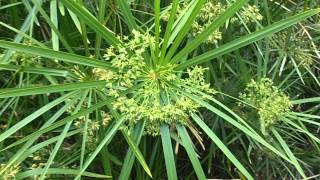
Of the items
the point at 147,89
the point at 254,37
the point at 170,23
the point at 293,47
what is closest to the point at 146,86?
the point at 147,89

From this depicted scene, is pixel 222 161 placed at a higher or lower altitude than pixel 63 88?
lower

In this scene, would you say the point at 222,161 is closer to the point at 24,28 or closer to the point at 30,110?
the point at 30,110

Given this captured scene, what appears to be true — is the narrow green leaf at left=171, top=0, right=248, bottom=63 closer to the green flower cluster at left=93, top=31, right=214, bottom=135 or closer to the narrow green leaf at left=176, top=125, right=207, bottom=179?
the green flower cluster at left=93, top=31, right=214, bottom=135

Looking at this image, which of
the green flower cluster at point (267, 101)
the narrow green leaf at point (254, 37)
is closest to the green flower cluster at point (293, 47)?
the green flower cluster at point (267, 101)

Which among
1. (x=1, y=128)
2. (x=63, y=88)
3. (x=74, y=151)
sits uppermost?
(x=63, y=88)

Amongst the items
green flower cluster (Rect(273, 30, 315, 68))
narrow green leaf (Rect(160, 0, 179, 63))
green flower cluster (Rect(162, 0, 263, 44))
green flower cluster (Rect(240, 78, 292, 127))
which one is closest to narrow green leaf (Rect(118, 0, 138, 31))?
narrow green leaf (Rect(160, 0, 179, 63))

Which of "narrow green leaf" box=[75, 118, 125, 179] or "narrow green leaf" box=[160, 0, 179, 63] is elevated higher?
"narrow green leaf" box=[160, 0, 179, 63]

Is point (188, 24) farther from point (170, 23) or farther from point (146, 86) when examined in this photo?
point (146, 86)

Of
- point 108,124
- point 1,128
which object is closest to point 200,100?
point 108,124
